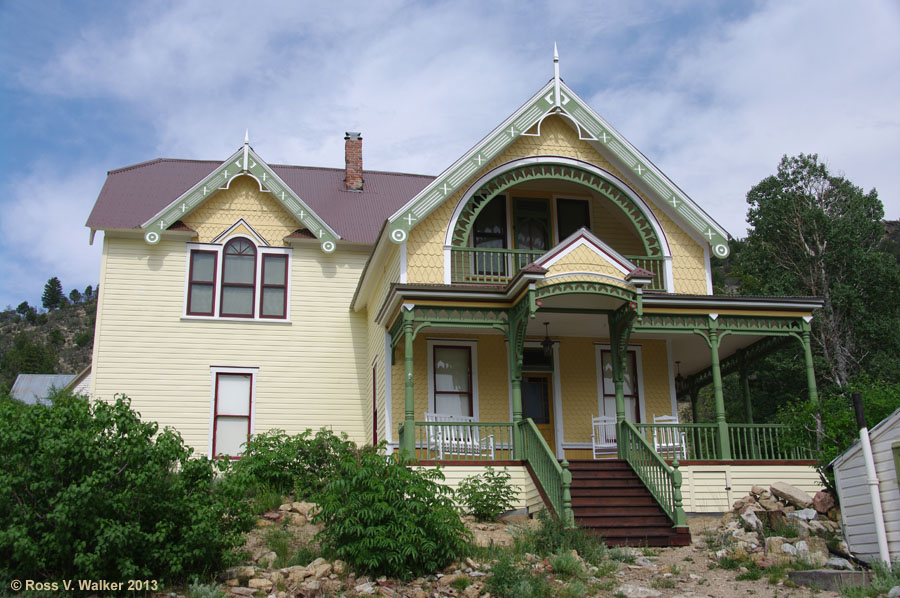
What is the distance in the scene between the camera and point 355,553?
37.5 ft

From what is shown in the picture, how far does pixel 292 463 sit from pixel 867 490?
997 cm

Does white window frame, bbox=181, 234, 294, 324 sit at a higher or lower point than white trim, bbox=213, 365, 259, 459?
higher

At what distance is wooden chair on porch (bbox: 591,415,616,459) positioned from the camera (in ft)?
60.1

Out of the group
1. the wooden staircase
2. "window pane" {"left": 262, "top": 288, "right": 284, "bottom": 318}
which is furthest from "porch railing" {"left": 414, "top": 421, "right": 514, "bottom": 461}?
"window pane" {"left": 262, "top": 288, "right": 284, "bottom": 318}

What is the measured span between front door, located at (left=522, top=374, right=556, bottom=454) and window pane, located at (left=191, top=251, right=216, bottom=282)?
311 inches

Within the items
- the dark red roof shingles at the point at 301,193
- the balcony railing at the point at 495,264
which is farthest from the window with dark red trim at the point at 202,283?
the balcony railing at the point at 495,264

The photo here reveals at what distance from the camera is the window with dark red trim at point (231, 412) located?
20.4 m

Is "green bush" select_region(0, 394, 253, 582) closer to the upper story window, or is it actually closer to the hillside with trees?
the upper story window

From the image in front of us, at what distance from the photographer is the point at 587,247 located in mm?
16906

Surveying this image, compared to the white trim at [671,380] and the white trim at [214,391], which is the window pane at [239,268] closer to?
the white trim at [214,391]

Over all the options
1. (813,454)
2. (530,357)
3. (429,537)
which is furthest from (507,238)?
(429,537)

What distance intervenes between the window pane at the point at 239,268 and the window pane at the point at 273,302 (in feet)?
1.69

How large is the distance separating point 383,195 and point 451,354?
7797 millimetres

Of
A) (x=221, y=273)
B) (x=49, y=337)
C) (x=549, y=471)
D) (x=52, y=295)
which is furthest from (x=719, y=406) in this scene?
(x=52, y=295)
